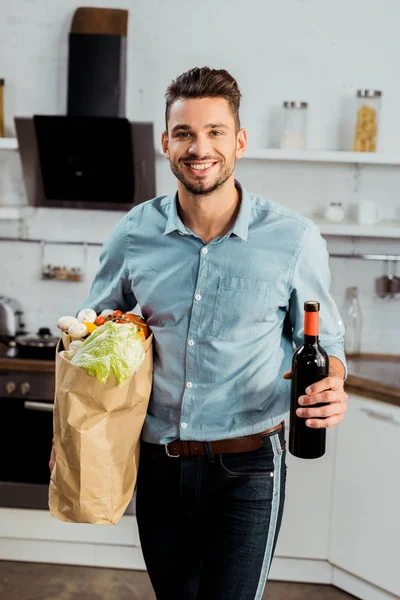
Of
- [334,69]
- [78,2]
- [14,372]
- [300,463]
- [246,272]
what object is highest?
[78,2]

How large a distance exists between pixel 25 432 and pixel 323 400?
211 centimetres

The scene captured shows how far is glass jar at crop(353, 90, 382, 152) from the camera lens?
3.80 metres

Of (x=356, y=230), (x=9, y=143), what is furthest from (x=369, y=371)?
(x=9, y=143)

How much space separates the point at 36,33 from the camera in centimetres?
409

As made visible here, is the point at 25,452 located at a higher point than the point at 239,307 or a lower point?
lower

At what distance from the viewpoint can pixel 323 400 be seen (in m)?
1.75

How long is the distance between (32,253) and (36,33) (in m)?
1.14

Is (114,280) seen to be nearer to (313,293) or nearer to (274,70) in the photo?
(313,293)

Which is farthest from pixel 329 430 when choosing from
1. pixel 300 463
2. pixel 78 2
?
pixel 78 2

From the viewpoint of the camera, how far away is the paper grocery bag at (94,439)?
1.78 metres

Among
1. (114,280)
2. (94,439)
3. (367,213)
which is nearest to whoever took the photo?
(94,439)

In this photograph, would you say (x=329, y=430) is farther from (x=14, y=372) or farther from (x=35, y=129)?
(x=35, y=129)

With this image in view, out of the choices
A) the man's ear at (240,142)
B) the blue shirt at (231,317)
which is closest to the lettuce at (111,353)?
the blue shirt at (231,317)

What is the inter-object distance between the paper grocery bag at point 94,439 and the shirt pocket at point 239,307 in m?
0.18
